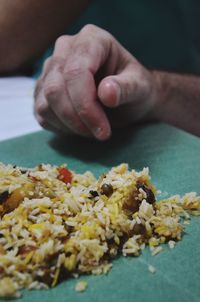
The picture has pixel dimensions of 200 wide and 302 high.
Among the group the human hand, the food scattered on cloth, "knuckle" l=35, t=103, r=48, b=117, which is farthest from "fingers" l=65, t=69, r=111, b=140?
the food scattered on cloth

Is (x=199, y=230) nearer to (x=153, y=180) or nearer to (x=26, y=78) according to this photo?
(x=153, y=180)

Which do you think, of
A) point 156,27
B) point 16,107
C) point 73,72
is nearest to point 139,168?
point 73,72

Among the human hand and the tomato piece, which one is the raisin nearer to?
the tomato piece

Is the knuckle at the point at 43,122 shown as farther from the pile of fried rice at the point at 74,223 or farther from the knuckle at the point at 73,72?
the pile of fried rice at the point at 74,223

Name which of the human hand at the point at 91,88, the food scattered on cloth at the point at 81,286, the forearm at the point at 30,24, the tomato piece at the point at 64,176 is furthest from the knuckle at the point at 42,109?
the forearm at the point at 30,24

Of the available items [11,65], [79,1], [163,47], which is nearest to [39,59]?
[11,65]

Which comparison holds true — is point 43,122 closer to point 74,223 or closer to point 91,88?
point 91,88
